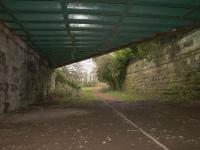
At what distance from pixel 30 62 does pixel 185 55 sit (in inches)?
320

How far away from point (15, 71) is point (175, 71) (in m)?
8.94

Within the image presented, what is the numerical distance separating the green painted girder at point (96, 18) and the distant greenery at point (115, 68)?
16.1 m

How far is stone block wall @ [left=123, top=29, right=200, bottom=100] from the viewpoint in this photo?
565 inches

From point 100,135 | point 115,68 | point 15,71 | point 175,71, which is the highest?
point 115,68

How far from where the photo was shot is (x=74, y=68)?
155 ft

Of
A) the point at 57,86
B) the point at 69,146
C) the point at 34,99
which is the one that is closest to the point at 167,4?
the point at 69,146

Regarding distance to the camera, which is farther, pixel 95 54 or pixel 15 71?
pixel 95 54

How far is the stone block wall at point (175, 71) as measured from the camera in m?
14.3

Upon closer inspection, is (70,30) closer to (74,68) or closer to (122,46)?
(122,46)

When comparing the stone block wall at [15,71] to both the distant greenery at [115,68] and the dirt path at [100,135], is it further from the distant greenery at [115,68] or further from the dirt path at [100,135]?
the distant greenery at [115,68]

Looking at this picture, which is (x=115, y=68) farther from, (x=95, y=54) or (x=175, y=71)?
(x=175, y=71)

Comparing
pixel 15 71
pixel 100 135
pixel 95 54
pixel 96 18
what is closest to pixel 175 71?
pixel 95 54

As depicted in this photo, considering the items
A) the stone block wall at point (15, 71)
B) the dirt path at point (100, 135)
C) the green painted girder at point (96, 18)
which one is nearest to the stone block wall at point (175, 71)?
the green painted girder at point (96, 18)

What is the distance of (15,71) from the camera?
12.6 m
